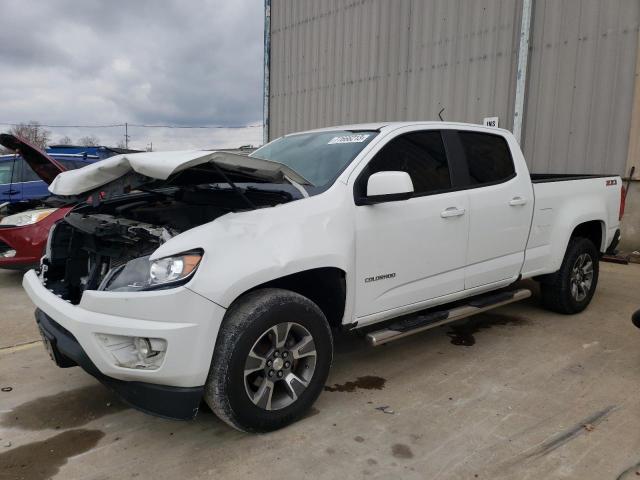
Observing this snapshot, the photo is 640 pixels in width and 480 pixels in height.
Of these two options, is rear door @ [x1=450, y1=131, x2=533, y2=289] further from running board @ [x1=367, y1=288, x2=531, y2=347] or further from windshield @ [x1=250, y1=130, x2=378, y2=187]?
windshield @ [x1=250, y1=130, x2=378, y2=187]

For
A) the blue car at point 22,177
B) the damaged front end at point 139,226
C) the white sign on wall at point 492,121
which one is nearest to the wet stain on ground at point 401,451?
the damaged front end at point 139,226

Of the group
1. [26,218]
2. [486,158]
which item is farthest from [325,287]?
[26,218]

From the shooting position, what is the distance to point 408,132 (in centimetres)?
371

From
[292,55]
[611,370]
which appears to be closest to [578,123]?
[611,370]

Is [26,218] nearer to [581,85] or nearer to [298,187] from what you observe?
[298,187]

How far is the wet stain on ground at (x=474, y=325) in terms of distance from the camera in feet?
14.6

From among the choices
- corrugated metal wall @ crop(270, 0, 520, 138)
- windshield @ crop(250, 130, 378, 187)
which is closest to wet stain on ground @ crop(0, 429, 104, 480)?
windshield @ crop(250, 130, 378, 187)

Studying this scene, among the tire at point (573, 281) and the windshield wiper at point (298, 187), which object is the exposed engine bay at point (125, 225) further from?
the tire at point (573, 281)

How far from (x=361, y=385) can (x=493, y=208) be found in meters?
1.76

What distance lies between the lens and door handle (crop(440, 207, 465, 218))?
3.65 metres

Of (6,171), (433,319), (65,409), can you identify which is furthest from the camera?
(6,171)

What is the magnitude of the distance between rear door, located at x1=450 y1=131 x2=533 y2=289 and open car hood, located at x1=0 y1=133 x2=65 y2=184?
3.81 metres

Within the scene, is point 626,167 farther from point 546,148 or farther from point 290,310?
point 290,310

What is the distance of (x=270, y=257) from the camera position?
8.91 ft
